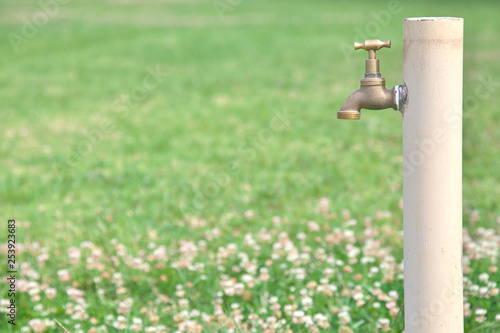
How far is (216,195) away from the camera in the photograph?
5.76 m

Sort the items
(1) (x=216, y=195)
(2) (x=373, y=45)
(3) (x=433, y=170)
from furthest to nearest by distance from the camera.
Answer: (1) (x=216, y=195) → (2) (x=373, y=45) → (3) (x=433, y=170)

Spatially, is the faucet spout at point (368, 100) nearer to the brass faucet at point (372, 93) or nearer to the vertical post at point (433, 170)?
the brass faucet at point (372, 93)

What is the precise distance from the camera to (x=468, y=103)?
885 cm

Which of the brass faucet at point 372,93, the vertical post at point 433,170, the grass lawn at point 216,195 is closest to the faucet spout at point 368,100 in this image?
the brass faucet at point 372,93

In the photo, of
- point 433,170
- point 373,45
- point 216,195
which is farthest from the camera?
point 216,195

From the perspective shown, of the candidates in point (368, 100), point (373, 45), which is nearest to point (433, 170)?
point (368, 100)

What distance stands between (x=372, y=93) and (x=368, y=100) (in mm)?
36

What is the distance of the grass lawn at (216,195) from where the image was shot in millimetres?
3598

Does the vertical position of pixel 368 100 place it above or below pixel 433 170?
above

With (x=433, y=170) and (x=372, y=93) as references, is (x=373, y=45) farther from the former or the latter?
(x=433, y=170)

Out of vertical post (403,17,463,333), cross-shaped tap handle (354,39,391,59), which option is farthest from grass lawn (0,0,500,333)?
cross-shaped tap handle (354,39,391,59)

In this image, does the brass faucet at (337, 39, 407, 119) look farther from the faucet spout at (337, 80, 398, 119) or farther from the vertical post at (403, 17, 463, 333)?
the vertical post at (403, 17, 463, 333)

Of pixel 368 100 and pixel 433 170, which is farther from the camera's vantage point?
pixel 368 100

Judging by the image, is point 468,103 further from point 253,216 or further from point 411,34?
point 411,34
